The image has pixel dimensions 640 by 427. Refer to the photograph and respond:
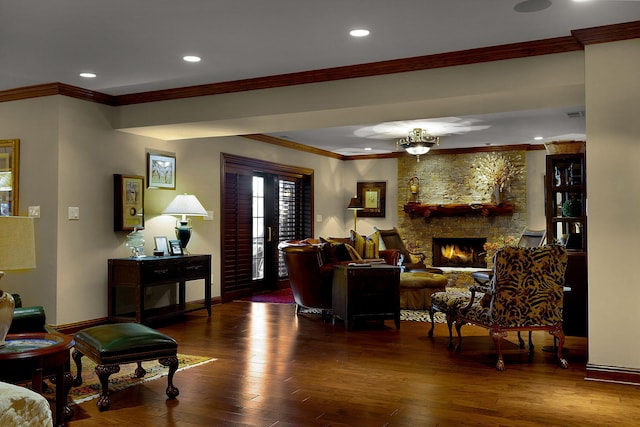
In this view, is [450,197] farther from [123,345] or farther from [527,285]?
[123,345]

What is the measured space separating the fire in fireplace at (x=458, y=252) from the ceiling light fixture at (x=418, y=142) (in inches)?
108

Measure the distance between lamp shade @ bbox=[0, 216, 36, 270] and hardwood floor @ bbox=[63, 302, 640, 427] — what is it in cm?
117

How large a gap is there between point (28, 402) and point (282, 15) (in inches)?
116

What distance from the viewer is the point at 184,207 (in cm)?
679

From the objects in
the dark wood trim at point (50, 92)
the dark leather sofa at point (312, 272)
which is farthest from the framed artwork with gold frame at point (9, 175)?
the dark leather sofa at point (312, 272)

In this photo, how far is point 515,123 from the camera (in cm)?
798

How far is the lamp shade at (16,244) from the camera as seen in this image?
2.62 metres

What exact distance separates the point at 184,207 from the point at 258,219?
2.40 meters

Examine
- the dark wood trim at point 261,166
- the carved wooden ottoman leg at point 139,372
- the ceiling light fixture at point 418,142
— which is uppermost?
the ceiling light fixture at point 418,142

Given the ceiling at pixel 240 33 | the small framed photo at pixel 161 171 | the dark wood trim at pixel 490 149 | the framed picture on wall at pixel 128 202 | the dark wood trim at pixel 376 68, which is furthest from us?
the dark wood trim at pixel 490 149

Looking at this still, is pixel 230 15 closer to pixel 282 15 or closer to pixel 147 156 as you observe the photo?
pixel 282 15

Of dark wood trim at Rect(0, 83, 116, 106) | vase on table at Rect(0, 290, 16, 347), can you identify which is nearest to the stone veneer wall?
dark wood trim at Rect(0, 83, 116, 106)

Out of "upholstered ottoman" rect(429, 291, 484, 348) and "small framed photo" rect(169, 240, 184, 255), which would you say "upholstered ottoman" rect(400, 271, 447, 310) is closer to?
"upholstered ottoman" rect(429, 291, 484, 348)

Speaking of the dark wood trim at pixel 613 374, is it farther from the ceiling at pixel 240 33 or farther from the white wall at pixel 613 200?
the ceiling at pixel 240 33
